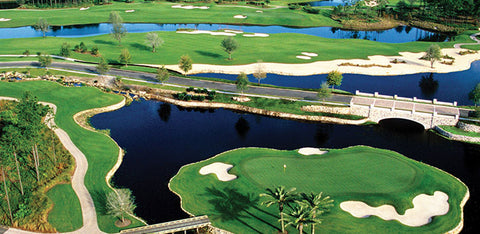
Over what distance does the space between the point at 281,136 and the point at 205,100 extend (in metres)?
25.6

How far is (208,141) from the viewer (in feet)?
260

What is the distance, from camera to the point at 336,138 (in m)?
81.9

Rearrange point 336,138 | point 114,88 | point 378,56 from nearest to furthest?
point 336,138, point 114,88, point 378,56

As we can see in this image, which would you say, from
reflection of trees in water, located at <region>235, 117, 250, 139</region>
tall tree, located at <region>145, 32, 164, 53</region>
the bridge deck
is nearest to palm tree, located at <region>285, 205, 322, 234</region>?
the bridge deck

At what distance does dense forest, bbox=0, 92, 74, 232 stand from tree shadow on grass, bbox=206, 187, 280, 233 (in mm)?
21828

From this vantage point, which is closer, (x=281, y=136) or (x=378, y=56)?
(x=281, y=136)

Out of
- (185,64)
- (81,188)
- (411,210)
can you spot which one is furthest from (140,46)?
(411,210)

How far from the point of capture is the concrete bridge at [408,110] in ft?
284

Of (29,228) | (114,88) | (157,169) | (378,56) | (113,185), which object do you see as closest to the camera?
(29,228)

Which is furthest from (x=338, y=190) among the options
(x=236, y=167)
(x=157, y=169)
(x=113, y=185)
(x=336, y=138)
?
(x=113, y=185)

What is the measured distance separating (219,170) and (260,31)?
127 metres

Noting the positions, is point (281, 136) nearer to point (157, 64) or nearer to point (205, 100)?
point (205, 100)

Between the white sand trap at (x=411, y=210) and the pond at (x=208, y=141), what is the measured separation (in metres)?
4.15

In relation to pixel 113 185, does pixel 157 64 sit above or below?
above
